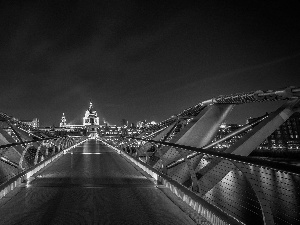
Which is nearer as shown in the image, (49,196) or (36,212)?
(36,212)

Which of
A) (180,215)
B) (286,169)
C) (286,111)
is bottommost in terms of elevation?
(180,215)

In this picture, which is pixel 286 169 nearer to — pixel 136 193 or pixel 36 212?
pixel 36 212

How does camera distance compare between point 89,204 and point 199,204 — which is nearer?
point 199,204

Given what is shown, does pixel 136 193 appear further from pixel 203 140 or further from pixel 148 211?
pixel 203 140

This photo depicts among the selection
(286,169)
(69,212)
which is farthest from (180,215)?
(286,169)

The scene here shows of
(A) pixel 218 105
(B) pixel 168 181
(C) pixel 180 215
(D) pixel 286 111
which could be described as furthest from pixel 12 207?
(A) pixel 218 105

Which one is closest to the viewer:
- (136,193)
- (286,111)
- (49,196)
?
(49,196)

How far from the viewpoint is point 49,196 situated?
5.81 metres

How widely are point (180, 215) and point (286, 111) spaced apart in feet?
36.6

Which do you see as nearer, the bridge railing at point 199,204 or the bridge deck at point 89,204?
the bridge railing at point 199,204

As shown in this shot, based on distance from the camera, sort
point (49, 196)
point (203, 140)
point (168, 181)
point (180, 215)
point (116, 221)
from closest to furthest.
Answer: point (116, 221) → point (180, 215) → point (49, 196) → point (168, 181) → point (203, 140)

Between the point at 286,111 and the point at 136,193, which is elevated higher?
the point at 286,111

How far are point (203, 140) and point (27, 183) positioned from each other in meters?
12.5

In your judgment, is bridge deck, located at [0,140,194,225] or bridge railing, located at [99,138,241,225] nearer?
bridge railing, located at [99,138,241,225]
